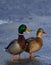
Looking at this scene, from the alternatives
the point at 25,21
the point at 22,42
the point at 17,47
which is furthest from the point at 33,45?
the point at 25,21

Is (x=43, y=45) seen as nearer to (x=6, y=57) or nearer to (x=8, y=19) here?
(x=6, y=57)

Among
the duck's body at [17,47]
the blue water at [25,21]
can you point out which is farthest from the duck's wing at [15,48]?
the blue water at [25,21]

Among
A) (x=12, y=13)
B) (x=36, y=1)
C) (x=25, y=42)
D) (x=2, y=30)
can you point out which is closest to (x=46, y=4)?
(x=36, y=1)

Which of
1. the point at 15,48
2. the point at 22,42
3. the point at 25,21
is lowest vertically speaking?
the point at 15,48

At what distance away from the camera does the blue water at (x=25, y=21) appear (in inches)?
288

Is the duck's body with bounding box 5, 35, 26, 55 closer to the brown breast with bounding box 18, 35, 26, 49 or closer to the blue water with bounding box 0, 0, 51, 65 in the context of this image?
the brown breast with bounding box 18, 35, 26, 49

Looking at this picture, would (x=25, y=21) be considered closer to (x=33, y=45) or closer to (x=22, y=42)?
(x=33, y=45)

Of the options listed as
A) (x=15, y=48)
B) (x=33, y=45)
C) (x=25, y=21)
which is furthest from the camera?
(x=25, y=21)

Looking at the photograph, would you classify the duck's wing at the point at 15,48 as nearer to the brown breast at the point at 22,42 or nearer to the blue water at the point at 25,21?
the brown breast at the point at 22,42

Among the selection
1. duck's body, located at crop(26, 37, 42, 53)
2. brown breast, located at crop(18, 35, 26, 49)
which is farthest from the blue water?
brown breast, located at crop(18, 35, 26, 49)

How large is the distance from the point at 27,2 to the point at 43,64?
716 centimetres

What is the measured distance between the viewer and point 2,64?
691 cm

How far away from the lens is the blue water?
7.32 metres

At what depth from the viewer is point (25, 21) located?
1093 cm
